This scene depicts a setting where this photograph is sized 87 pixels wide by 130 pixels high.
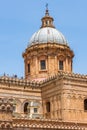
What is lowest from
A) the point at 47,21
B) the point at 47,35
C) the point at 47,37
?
the point at 47,37

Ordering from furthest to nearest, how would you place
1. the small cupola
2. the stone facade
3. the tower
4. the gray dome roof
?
1. the small cupola
2. the gray dome roof
3. the tower
4. the stone facade

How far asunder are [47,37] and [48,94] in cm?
971

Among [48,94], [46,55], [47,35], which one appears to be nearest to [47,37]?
[47,35]

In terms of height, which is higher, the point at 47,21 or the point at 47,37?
the point at 47,21

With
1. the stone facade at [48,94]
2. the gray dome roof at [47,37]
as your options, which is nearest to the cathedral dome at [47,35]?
the gray dome roof at [47,37]

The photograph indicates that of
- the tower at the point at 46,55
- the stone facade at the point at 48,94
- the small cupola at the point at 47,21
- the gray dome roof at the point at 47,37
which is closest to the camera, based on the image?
the stone facade at the point at 48,94

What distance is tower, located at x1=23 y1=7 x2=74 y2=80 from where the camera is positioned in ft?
161

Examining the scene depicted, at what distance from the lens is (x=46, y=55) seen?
49.5 metres

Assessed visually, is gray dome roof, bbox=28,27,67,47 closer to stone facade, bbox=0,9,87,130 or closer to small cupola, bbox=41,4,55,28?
stone facade, bbox=0,9,87,130

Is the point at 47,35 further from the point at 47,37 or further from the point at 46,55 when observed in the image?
the point at 46,55

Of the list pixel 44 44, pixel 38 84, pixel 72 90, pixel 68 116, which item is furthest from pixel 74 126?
pixel 44 44

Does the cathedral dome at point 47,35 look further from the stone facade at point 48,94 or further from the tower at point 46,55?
the stone facade at point 48,94

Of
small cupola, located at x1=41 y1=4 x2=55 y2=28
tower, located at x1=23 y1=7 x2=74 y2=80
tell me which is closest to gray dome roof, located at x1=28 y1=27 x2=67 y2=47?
tower, located at x1=23 y1=7 x2=74 y2=80

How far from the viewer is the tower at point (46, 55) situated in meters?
49.2
